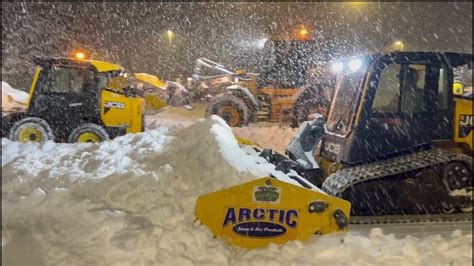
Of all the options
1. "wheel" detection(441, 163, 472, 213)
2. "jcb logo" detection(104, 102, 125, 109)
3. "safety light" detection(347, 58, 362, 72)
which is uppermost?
"safety light" detection(347, 58, 362, 72)

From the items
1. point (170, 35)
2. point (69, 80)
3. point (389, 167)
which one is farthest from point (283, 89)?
point (170, 35)

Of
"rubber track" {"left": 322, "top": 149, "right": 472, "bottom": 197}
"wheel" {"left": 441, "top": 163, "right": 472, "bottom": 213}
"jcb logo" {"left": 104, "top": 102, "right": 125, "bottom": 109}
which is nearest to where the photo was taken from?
"rubber track" {"left": 322, "top": 149, "right": 472, "bottom": 197}

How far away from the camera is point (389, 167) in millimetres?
5371

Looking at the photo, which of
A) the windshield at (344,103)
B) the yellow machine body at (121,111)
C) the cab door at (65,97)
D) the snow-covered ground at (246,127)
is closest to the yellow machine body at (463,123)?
the windshield at (344,103)

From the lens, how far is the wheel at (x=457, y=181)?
210 inches

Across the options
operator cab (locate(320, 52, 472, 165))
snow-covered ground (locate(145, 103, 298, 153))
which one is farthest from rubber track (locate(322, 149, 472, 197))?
snow-covered ground (locate(145, 103, 298, 153))

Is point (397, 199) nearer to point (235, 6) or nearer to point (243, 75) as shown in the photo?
point (243, 75)

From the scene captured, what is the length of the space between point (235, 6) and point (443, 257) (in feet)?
93.3

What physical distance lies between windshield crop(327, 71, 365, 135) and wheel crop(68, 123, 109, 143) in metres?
5.52

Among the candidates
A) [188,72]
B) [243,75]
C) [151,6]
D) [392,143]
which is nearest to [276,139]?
[243,75]

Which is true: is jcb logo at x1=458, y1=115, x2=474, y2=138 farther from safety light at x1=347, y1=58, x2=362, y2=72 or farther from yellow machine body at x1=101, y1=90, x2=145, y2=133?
yellow machine body at x1=101, y1=90, x2=145, y2=133

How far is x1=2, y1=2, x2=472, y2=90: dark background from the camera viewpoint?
84.2 feet

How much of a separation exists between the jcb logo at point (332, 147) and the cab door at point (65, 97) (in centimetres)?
573

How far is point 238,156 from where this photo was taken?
5668 millimetres
